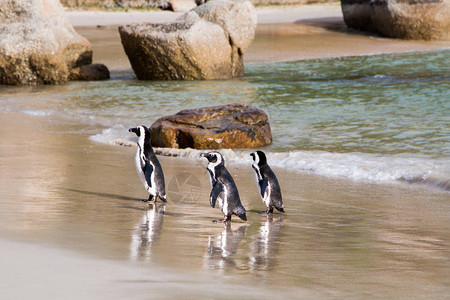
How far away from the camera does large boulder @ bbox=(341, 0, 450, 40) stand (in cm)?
2361

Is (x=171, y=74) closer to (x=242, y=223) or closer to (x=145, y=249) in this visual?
(x=242, y=223)

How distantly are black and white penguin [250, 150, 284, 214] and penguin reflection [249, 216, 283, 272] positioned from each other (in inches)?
5.2

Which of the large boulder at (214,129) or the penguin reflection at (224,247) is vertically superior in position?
the penguin reflection at (224,247)

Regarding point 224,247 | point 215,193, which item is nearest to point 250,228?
point 215,193

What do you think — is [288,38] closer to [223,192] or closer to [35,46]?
[35,46]

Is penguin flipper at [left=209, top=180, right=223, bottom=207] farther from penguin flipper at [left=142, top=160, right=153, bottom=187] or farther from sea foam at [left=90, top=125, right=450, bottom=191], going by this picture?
sea foam at [left=90, top=125, right=450, bottom=191]

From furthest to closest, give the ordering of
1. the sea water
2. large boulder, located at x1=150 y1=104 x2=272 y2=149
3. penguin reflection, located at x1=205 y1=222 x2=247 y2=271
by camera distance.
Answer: large boulder, located at x1=150 y1=104 x2=272 y2=149 < the sea water < penguin reflection, located at x1=205 y1=222 x2=247 y2=271

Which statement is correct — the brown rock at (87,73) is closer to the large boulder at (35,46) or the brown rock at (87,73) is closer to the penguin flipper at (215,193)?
the large boulder at (35,46)

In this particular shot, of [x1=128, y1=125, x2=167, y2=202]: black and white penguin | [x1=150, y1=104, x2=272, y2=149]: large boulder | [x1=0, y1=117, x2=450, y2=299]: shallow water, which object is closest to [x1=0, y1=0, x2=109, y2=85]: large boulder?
[x1=150, y1=104, x2=272, y2=149]: large boulder

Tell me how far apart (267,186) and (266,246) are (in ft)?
3.66

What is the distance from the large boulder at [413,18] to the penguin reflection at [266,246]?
2053cm

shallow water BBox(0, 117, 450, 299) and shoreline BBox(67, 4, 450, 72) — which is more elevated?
shallow water BBox(0, 117, 450, 299)

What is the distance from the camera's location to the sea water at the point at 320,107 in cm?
731

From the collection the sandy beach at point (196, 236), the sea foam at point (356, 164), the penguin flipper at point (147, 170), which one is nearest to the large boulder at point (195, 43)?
the sea foam at point (356, 164)
